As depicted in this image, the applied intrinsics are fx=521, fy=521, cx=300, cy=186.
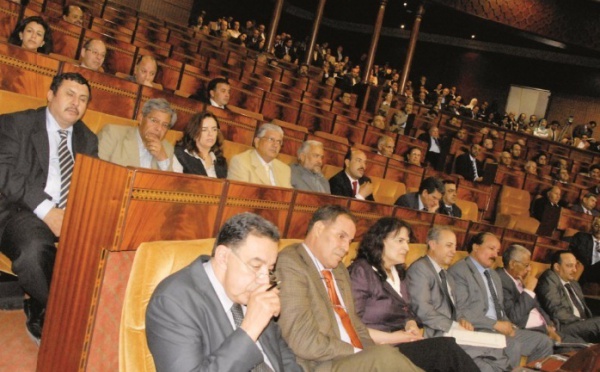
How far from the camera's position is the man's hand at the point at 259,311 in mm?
940

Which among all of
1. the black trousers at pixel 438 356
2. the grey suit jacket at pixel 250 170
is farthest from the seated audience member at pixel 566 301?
the grey suit jacket at pixel 250 170

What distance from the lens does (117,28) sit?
464cm

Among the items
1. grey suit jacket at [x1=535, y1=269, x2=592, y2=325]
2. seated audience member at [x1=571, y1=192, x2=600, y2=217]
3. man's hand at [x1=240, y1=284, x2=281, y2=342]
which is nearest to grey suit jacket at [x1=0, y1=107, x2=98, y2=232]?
man's hand at [x1=240, y1=284, x2=281, y2=342]

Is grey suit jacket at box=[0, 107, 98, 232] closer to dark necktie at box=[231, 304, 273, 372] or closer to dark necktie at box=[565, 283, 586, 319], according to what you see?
dark necktie at box=[231, 304, 273, 372]

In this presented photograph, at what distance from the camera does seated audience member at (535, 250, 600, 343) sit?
9.52 feet

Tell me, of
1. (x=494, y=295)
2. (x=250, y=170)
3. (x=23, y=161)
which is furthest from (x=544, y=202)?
(x=23, y=161)

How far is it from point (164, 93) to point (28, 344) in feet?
5.63

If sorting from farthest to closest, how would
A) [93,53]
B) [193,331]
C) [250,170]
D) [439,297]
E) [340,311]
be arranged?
[93,53], [250,170], [439,297], [340,311], [193,331]

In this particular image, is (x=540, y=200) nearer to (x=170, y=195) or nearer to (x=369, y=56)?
(x=369, y=56)

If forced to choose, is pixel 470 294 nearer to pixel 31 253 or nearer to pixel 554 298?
pixel 554 298

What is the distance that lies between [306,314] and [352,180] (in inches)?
77.6

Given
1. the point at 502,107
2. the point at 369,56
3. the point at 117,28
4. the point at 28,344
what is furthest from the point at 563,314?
Result: the point at 502,107

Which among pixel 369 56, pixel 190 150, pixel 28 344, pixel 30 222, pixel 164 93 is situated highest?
pixel 369 56

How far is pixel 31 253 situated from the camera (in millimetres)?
1317
